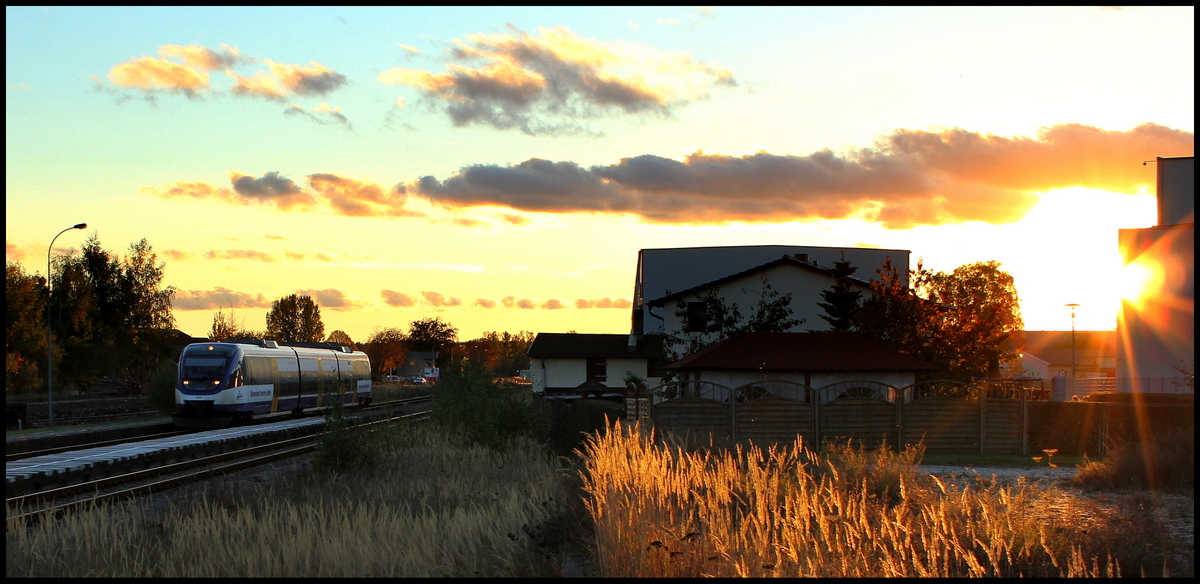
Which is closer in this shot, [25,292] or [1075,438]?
[1075,438]

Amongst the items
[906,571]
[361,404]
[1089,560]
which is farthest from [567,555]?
[361,404]

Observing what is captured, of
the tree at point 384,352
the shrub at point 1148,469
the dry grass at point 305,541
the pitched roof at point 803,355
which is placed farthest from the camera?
the tree at point 384,352

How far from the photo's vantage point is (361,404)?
5159 centimetres

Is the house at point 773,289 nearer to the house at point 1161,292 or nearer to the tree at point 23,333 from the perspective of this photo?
the house at point 1161,292

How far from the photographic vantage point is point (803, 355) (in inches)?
1298

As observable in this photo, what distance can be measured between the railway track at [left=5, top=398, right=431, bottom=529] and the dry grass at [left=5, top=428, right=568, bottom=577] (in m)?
1.08

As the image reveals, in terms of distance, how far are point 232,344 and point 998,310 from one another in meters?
27.1

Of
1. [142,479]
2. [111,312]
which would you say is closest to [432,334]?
[111,312]

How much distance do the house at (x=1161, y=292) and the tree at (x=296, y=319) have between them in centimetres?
7896

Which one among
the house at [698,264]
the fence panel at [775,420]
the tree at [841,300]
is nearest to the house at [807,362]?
the tree at [841,300]

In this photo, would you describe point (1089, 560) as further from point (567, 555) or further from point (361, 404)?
point (361, 404)

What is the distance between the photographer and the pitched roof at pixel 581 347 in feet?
190

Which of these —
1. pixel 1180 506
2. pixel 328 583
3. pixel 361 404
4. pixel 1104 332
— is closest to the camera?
pixel 328 583

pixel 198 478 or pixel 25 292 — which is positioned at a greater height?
pixel 25 292
